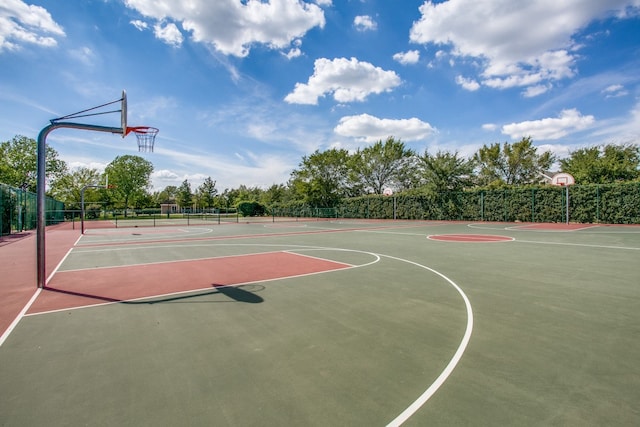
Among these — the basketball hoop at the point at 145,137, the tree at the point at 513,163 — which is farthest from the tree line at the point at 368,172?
the basketball hoop at the point at 145,137

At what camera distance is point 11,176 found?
132 feet

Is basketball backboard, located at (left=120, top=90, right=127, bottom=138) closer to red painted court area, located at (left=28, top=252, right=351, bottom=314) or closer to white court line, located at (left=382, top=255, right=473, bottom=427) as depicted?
red painted court area, located at (left=28, top=252, right=351, bottom=314)

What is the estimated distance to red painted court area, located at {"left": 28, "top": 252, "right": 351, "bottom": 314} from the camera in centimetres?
632

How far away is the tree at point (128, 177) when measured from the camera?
2717 inches

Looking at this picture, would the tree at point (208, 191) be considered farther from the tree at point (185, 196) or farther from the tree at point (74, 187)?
the tree at point (74, 187)

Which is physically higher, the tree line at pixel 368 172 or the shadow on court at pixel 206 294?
the tree line at pixel 368 172

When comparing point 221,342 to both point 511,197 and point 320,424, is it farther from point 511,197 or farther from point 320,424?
point 511,197

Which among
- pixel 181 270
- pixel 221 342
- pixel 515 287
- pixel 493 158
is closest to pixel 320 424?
pixel 221 342

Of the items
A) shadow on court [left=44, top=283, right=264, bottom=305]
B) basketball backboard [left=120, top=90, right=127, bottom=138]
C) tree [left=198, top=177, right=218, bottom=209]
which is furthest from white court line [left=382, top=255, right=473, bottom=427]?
tree [left=198, top=177, right=218, bottom=209]

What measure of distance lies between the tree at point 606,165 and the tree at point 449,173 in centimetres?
1360

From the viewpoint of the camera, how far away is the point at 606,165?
3447cm

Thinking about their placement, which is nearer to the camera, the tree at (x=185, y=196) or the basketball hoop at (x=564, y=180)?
the basketball hoop at (x=564, y=180)

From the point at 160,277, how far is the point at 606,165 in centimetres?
4441

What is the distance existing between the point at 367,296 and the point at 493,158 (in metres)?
48.0
